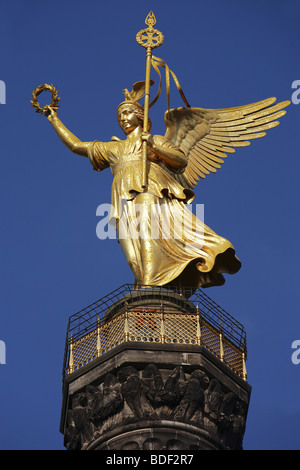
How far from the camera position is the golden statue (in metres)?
40.7

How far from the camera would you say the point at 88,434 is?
37312mm

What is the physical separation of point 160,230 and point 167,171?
2.04m

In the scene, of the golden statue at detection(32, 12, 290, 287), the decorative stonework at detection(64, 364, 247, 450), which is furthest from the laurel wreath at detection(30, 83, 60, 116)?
the decorative stonework at detection(64, 364, 247, 450)

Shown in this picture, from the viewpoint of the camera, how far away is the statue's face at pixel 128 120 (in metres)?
43.6

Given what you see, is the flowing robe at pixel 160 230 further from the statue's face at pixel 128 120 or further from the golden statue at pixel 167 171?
the statue's face at pixel 128 120

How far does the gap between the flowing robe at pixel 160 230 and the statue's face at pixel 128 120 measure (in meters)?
0.62

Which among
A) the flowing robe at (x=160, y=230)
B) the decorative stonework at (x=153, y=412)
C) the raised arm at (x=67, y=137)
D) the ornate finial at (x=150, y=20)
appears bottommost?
the decorative stonework at (x=153, y=412)

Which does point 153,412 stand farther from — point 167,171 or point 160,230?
point 167,171

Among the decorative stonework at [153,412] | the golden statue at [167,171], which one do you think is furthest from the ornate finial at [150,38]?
the decorative stonework at [153,412]

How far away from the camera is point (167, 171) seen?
4262 centimetres

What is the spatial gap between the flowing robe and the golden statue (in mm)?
24

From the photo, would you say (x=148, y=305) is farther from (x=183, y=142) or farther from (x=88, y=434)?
(x=183, y=142)

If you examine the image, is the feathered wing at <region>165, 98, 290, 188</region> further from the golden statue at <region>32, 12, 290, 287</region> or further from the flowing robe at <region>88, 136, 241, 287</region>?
the flowing robe at <region>88, 136, 241, 287</region>
